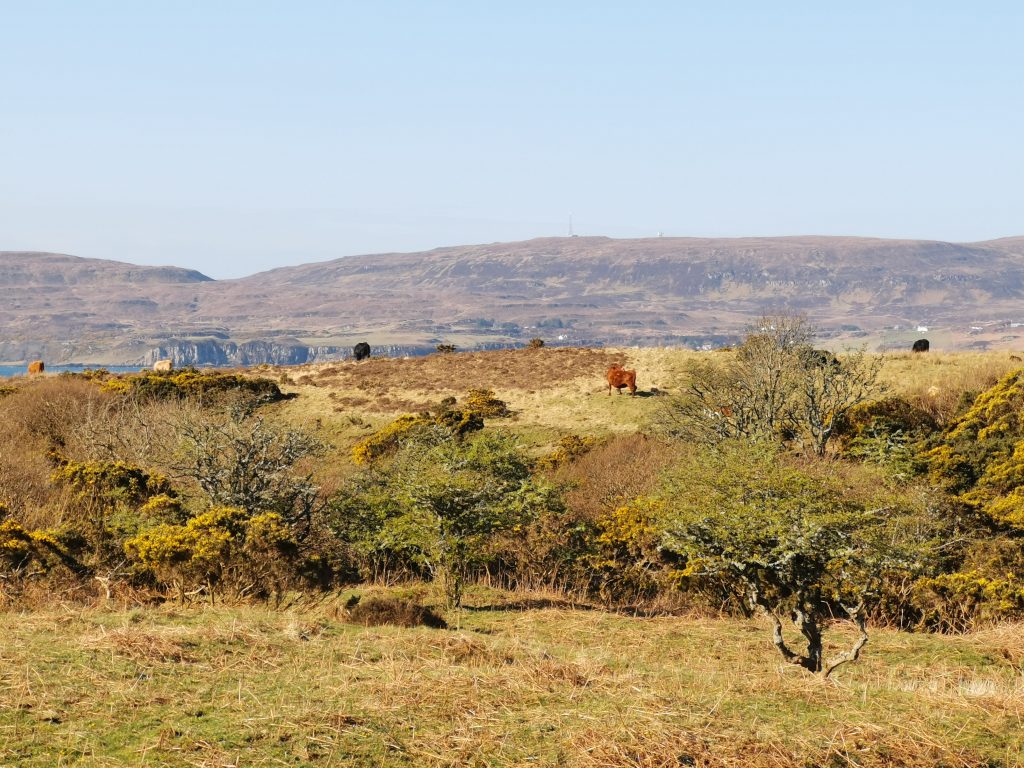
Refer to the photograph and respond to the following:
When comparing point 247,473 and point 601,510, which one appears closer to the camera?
point 247,473

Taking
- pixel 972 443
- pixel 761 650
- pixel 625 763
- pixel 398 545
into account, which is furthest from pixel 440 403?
pixel 625 763

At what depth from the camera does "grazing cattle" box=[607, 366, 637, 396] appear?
52.2 m

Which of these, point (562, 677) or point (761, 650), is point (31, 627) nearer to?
point (562, 677)

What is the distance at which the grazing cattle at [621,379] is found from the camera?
52.2 m

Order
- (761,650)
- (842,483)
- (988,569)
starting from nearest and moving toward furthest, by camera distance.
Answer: (842,483) < (761,650) < (988,569)

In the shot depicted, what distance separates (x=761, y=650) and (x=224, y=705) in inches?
434

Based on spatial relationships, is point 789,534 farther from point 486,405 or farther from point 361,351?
point 361,351

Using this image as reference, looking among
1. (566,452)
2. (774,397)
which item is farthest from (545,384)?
(774,397)

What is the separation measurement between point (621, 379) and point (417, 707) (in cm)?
4413

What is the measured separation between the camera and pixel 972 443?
3559cm

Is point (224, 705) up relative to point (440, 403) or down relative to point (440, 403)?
up

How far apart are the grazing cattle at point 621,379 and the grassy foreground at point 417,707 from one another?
39087 millimetres

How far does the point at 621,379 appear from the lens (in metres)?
52.7

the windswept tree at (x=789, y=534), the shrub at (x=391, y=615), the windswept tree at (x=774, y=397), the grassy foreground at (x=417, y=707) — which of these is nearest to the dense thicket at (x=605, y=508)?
the windswept tree at (x=789, y=534)
